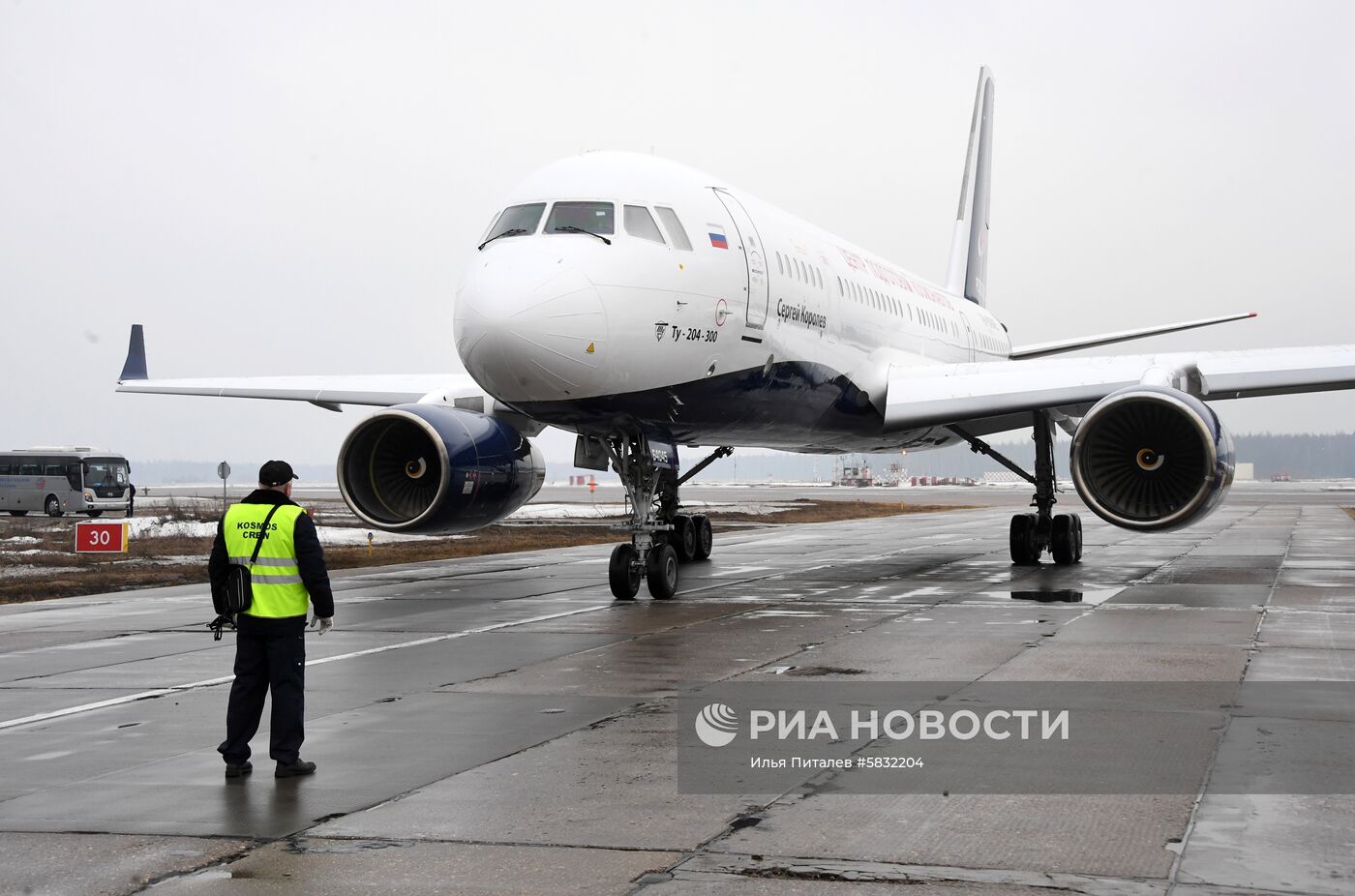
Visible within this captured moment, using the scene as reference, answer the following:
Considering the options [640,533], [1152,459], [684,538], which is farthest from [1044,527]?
[640,533]

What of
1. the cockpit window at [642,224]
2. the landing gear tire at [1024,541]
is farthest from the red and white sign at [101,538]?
the landing gear tire at [1024,541]

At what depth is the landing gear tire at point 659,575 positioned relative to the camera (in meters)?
14.3

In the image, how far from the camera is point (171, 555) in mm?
24375

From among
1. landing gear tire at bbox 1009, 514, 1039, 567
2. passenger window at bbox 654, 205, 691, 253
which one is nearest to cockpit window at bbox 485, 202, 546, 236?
passenger window at bbox 654, 205, 691, 253

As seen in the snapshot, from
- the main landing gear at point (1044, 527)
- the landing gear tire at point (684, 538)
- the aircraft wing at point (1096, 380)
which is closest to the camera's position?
the aircraft wing at point (1096, 380)

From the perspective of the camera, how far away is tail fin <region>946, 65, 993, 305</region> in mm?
28688

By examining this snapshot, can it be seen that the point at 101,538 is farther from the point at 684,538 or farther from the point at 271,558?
the point at 271,558

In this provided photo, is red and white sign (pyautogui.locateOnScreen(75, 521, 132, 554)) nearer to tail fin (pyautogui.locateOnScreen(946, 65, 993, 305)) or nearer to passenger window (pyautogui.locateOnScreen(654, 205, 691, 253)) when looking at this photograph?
passenger window (pyautogui.locateOnScreen(654, 205, 691, 253))

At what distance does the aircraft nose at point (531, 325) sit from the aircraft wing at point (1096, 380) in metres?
6.24

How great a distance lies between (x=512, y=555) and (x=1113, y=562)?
9882 mm

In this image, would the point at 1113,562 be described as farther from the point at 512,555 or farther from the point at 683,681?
the point at 683,681

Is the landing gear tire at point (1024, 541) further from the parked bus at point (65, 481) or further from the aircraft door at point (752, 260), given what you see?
the parked bus at point (65, 481)

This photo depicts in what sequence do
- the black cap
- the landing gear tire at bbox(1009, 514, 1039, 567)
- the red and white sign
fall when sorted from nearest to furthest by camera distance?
the black cap
the landing gear tire at bbox(1009, 514, 1039, 567)
the red and white sign

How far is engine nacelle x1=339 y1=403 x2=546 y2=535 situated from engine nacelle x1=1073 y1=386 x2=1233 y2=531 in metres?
6.14
